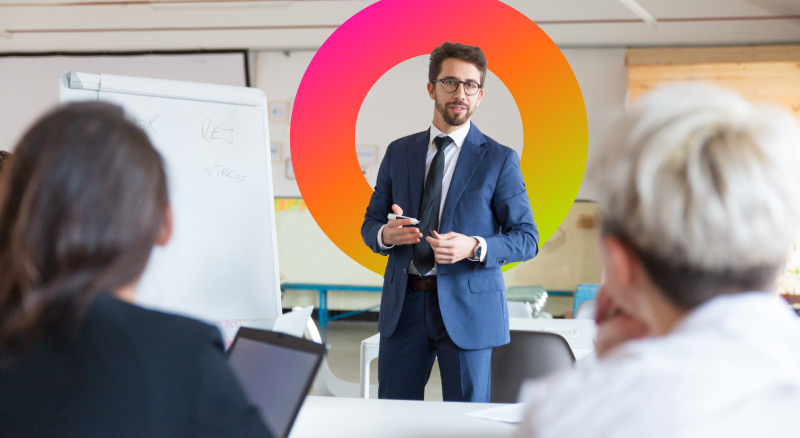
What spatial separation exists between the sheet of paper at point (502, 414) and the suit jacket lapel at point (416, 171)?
3.11 ft

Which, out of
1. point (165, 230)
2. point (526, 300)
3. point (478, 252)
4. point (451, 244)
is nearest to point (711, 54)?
point (526, 300)

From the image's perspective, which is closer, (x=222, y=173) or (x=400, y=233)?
(x=400, y=233)

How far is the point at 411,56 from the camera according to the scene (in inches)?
125

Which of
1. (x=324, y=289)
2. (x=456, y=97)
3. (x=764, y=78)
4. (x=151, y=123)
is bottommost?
(x=324, y=289)

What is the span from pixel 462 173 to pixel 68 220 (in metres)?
1.78

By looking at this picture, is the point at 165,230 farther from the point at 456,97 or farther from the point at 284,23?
the point at 284,23

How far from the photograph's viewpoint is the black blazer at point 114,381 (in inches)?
31.6

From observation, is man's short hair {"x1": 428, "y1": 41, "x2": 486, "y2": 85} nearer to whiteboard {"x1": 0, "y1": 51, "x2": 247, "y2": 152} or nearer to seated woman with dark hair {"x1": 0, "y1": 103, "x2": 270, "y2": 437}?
seated woman with dark hair {"x1": 0, "y1": 103, "x2": 270, "y2": 437}

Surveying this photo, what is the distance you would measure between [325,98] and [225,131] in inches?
34.8

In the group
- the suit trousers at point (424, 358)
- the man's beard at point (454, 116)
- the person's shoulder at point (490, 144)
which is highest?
the man's beard at point (454, 116)

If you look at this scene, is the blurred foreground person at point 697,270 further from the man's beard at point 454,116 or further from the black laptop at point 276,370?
the man's beard at point 454,116

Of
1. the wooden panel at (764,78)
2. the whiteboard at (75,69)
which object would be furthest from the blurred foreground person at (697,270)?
the whiteboard at (75,69)

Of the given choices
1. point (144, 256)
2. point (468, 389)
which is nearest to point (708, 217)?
point (144, 256)

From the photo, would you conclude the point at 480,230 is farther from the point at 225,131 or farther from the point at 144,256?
the point at 144,256
